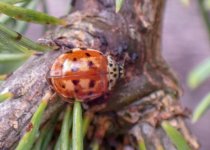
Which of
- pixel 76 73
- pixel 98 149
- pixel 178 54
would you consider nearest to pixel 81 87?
pixel 76 73

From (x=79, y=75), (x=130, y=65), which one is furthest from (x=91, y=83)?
(x=130, y=65)

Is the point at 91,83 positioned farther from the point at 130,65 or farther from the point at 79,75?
the point at 130,65

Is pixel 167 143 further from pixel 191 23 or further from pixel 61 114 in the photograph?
pixel 191 23
